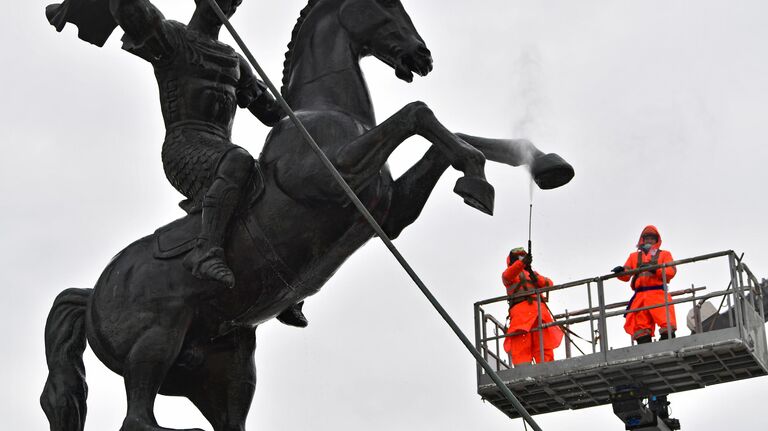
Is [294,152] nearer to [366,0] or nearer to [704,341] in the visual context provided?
[366,0]

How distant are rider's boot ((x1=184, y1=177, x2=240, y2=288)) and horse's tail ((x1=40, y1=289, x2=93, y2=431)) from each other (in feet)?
3.95

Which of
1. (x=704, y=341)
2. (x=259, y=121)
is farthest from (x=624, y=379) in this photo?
(x=259, y=121)

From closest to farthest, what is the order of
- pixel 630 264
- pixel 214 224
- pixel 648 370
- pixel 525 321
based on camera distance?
pixel 214 224
pixel 630 264
pixel 525 321
pixel 648 370

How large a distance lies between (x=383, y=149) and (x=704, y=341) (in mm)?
13612

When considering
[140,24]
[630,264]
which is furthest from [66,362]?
[630,264]

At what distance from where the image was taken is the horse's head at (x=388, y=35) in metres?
13.2

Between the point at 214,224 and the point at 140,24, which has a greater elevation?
the point at 140,24

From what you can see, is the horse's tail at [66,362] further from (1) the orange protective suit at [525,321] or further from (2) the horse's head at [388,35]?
(1) the orange protective suit at [525,321]

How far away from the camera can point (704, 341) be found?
1002 inches

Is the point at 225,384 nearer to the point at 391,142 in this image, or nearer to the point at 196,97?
the point at 196,97

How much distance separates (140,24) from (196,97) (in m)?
0.60

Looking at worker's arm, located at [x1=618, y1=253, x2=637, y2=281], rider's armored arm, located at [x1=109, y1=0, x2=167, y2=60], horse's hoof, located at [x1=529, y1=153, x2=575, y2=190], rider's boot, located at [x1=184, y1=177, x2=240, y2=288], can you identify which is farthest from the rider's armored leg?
worker's arm, located at [x1=618, y1=253, x2=637, y2=281]

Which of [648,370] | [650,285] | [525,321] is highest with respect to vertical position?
[648,370]

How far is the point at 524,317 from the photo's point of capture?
2386 cm
